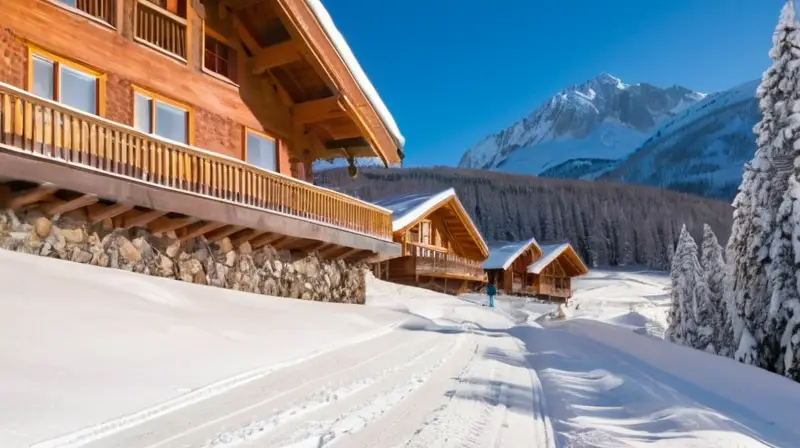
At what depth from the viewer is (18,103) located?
8516mm

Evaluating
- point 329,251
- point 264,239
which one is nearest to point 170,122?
point 264,239

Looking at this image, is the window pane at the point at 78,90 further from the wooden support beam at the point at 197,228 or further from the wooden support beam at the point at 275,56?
the wooden support beam at the point at 275,56

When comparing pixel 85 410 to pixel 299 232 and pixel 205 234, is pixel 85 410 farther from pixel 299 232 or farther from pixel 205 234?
pixel 299 232

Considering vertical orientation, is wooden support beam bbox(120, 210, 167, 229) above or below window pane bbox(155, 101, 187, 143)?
below

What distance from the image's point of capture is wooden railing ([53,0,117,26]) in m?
11.6

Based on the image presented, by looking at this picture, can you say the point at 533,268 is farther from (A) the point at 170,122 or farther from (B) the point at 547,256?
(A) the point at 170,122

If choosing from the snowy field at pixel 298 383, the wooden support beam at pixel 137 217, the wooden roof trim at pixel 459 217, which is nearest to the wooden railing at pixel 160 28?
the wooden support beam at pixel 137 217

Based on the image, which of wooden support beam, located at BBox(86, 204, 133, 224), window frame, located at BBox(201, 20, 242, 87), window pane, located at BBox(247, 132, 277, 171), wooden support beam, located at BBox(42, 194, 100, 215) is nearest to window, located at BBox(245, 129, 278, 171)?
window pane, located at BBox(247, 132, 277, 171)

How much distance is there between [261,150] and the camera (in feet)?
52.7

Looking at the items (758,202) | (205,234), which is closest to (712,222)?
(758,202)

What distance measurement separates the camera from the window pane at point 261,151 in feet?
51.3

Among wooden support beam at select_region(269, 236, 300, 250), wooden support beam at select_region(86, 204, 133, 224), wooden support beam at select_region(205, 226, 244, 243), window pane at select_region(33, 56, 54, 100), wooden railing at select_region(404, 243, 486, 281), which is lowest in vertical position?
wooden railing at select_region(404, 243, 486, 281)

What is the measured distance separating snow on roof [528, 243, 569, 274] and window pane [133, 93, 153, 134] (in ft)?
134

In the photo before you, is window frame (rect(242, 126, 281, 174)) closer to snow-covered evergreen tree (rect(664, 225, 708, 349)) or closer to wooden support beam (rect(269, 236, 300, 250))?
wooden support beam (rect(269, 236, 300, 250))
